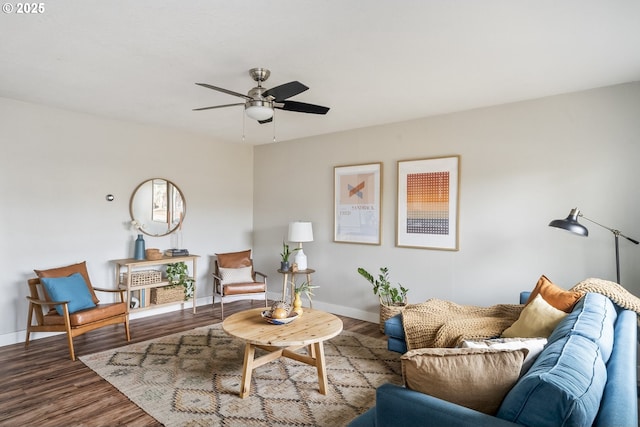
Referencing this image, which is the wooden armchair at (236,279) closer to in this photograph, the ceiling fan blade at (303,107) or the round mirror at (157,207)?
the round mirror at (157,207)

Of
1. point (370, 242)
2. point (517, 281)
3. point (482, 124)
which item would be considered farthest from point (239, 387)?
point (482, 124)

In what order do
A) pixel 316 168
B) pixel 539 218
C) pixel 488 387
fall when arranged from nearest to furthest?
pixel 488 387 < pixel 539 218 < pixel 316 168

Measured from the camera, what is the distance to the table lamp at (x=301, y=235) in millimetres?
5031

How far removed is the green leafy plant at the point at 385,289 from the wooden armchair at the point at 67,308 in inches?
109

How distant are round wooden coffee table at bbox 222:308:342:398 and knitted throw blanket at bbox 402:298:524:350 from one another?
24.9 inches

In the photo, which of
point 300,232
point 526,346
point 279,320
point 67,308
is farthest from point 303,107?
point 67,308

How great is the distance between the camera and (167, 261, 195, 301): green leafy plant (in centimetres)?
495

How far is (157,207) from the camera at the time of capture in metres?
5.09

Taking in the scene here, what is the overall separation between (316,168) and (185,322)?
2734mm

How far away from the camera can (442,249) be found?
4.22 m

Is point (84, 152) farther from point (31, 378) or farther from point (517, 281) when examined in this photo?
point (517, 281)

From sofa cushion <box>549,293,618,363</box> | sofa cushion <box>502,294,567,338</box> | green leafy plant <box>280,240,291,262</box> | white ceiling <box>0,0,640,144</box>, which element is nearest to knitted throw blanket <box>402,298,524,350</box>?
sofa cushion <box>502,294,567,338</box>

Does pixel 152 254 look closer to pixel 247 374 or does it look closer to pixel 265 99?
pixel 247 374

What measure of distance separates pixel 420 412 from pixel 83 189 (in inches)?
179
